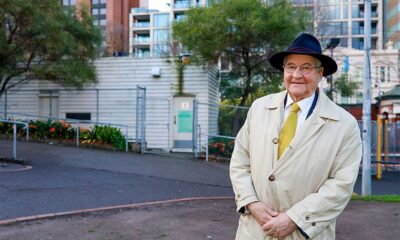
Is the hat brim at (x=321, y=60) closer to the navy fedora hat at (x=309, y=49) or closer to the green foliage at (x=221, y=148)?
the navy fedora hat at (x=309, y=49)

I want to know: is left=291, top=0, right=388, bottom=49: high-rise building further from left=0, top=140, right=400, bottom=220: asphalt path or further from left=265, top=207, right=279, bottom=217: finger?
left=265, top=207, right=279, bottom=217: finger

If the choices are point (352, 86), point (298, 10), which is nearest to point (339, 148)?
point (298, 10)

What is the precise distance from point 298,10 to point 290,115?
1770 cm

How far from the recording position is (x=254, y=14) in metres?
17.0

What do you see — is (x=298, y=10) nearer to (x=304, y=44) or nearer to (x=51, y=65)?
(x=51, y=65)

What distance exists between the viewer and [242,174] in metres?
2.83

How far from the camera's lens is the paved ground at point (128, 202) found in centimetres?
588

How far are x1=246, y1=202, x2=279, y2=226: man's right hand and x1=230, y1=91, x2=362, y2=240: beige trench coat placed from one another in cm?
4

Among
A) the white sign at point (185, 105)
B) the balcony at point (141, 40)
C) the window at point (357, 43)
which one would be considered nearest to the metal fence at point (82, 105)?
the white sign at point (185, 105)

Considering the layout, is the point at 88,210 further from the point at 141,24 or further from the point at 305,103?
the point at 141,24

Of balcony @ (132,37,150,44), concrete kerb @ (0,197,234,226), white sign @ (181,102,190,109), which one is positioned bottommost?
concrete kerb @ (0,197,234,226)

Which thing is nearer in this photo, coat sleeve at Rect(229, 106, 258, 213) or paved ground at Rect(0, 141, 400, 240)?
coat sleeve at Rect(229, 106, 258, 213)

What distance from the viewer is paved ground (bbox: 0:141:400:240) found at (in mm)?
5883

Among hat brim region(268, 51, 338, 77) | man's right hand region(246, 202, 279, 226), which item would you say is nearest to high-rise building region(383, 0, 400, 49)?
hat brim region(268, 51, 338, 77)
